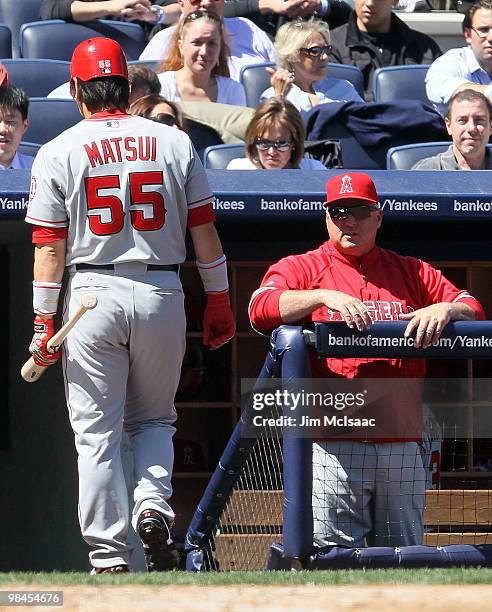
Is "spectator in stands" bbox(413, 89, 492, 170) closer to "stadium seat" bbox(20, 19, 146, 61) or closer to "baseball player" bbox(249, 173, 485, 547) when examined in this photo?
"baseball player" bbox(249, 173, 485, 547)

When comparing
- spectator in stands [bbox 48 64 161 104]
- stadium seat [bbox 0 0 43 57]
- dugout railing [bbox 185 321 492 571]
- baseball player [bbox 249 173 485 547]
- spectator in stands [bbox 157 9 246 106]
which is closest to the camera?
dugout railing [bbox 185 321 492 571]

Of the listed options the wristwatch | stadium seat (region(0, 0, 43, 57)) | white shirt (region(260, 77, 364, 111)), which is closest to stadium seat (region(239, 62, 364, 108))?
white shirt (region(260, 77, 364, 111))

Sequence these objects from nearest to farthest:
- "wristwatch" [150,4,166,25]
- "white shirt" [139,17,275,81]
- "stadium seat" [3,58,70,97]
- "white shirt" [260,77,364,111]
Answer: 1. "white shirt" [260,77,364,111]
2. "stadium seat" [3,58,70,97]
3. "white shirt" [139,17,275,81]
4. "wristwatch" [150,4,166,25]

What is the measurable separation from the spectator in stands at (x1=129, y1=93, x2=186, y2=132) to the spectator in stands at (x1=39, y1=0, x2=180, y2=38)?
204 centimetres

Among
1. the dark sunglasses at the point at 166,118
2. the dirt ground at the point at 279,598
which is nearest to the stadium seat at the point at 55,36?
the dark sunglasses at the point at 166,118

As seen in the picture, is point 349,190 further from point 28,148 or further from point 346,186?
point 28,148

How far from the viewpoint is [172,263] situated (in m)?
4.13

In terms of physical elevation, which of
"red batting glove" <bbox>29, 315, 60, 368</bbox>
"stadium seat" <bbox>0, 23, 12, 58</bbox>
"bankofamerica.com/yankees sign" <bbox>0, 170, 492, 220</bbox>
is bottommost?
"red batting glove" <bbox>29, 315, 60, 368</bbox>

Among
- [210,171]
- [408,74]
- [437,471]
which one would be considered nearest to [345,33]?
[408,74]

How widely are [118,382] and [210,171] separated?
1.53 metres

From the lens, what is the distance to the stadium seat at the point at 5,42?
7453mm

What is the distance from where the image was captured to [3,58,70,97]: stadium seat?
7.06 metres

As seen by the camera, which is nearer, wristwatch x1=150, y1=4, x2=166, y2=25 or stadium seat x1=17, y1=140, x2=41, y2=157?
stadium seat x1=17, y1=140, x2=41, y2=157

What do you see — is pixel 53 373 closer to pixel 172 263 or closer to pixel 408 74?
pixel 172 263
